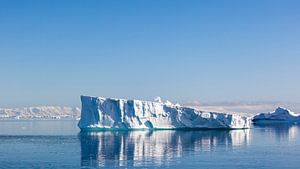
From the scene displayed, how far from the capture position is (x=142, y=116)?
5856cm

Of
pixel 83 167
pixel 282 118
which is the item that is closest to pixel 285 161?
pixel 83 167

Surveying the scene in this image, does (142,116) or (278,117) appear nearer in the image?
(142,116)

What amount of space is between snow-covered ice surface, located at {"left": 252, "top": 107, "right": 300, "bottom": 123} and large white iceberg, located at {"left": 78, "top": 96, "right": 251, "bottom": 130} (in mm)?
44428

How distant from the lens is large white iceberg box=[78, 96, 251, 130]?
56156mm

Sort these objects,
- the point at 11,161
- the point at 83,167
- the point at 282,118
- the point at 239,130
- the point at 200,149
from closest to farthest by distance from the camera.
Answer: the point at 83,167
the point at 11,161
the point at 200,149
the point at 239,130
the point at 282,118

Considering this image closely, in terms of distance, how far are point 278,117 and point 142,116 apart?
58.8 m

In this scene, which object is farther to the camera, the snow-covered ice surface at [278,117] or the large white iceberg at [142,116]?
the snow-covered ice surface at [278,117]

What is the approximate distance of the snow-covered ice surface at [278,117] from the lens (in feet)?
349

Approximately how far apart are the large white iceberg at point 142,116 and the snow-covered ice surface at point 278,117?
44.4 meters

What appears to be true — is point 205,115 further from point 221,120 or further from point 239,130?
point 239,130

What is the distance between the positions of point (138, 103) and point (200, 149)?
21617mm

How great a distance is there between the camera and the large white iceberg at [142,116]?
2211 inches

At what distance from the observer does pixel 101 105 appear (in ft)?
183

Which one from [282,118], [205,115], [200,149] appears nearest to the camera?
[200,149]
